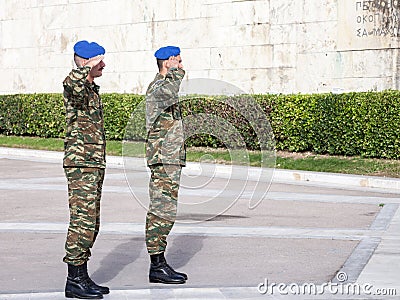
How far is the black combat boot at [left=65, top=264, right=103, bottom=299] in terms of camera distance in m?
6.77

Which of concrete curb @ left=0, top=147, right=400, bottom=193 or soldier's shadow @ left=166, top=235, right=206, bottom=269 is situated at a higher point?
soldier's shadow @ left=166, top=235, right=206, bottom=269

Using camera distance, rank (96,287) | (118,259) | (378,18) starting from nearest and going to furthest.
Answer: (96,287) < (118,259) < (378,18)

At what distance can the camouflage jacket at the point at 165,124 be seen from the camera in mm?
7293

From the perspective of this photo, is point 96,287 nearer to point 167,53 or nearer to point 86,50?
point 86,50

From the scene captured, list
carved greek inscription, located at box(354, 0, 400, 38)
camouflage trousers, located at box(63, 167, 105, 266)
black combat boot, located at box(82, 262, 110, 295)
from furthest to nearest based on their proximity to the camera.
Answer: carved greek inscription, located at box(354, 0, 400, 38) < black combat boot, located at box(82, 262, 110, 295) < camouflage trousers, located at box(63, 167, 105, 266)

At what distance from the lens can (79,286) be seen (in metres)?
6.79

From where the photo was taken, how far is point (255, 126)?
1930cm

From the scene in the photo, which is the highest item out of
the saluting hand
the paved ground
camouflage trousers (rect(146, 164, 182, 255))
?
the saluting hand

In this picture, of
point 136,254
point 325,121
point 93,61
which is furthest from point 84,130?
point 325,121

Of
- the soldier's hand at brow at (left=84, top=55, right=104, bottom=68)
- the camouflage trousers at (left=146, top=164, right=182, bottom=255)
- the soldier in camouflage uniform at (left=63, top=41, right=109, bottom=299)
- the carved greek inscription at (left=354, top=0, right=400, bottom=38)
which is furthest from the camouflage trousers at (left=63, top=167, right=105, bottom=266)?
the carved greek inscription at (left=354, top=0, right=400, bottom=38)

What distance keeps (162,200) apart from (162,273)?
2.05 feet

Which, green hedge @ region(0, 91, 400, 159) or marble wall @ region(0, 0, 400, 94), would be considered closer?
green hedge @ region(0, 91, 400, 159)

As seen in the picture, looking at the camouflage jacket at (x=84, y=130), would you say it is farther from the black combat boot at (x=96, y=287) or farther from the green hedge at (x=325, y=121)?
A: the green hedge at (x=325, y=121)

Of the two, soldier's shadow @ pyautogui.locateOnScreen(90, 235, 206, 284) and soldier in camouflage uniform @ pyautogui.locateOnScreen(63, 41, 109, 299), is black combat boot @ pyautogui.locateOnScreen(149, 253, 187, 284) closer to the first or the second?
soldier's shadow @ pyautogui.locateOnScreen(90, 235, 206, 284)
